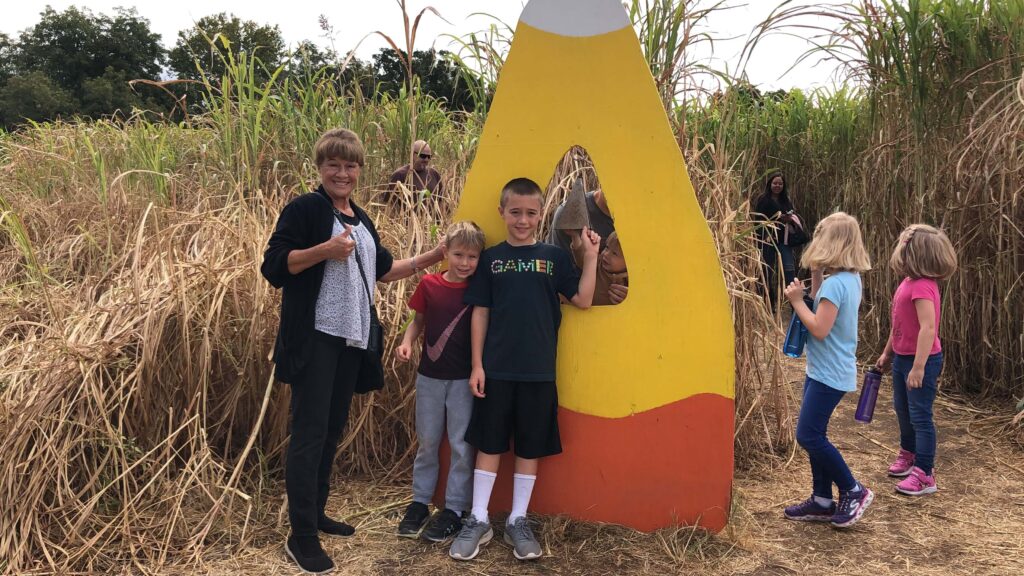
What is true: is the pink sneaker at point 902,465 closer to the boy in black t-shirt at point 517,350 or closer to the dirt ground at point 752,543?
the dirt ground at point 752,543

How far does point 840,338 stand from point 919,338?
21.6 inches

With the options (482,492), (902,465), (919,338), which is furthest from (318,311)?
(902,465)

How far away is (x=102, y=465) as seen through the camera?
8.16 ft

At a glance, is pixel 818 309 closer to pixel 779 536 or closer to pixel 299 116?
pixel 779 536

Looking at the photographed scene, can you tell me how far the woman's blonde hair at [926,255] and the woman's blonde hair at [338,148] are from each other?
2366 mm

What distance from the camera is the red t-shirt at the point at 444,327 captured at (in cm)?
260

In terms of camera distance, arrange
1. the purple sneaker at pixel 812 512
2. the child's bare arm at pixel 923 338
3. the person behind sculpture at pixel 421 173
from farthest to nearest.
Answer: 1. the person behind sculpture at pixel 421 173
2. the child's bare arm at pixel 923 338
3. the purple sneaker at pixel 812 512

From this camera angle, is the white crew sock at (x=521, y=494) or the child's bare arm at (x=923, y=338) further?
the child's bare arm at (x=923, y=338)

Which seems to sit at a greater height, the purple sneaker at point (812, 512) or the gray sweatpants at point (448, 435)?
the gray sweatpants at point (448, 435)

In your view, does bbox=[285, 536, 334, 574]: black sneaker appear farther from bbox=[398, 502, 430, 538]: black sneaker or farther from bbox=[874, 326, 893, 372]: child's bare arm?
bbox=[874, 326, 893, 372]: child's bare arm

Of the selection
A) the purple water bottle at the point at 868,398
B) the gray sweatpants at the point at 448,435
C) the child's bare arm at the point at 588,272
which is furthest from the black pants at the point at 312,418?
the purple water bottle at the point at 868,398

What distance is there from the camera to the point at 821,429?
2.68 meters

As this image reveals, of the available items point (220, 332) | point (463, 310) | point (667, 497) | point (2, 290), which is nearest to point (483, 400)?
point (463, 310)

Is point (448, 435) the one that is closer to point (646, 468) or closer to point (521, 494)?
point (521, 494)
